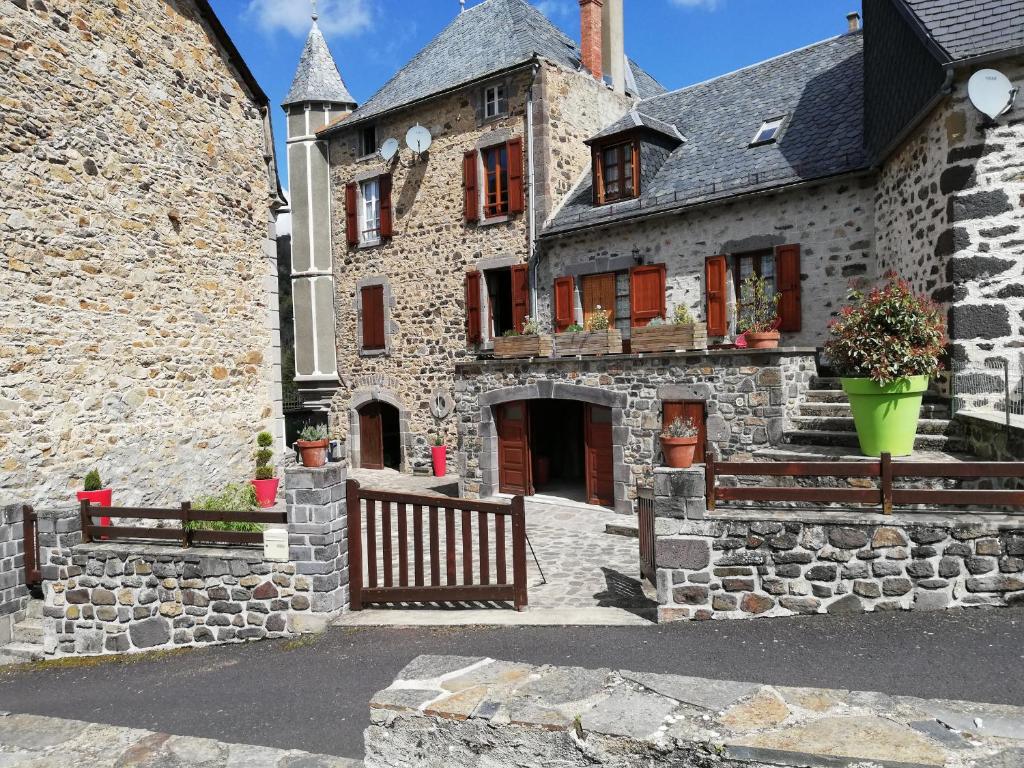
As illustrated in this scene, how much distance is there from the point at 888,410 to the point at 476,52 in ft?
42.0

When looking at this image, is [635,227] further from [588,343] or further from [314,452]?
[314,452]

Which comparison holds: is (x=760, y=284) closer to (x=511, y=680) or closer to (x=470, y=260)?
(x=470, y=260)

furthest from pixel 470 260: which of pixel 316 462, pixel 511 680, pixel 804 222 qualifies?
pixel 511 680

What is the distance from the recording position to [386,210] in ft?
55.2

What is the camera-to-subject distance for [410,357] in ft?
54.6

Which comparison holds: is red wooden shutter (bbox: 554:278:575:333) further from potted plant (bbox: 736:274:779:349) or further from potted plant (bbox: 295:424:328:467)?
potted plant (bbox: 295:424:328:467)

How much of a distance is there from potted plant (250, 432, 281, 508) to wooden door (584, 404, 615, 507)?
194 inches

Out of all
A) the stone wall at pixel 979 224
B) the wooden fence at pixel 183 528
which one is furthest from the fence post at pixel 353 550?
the stone wall at pixel 979 224

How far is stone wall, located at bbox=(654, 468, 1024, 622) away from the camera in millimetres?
5066

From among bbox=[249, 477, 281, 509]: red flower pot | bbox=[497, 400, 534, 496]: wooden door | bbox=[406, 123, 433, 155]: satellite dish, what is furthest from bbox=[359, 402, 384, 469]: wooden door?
bbox=[249, 477, 281, 509]: red flower pot

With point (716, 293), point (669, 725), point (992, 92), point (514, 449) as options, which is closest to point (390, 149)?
point (514, 449)

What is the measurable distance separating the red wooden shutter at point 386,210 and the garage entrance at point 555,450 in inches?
225

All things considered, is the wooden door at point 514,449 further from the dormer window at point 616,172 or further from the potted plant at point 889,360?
the potted plant at point 889,360

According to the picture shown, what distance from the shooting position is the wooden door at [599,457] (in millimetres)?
11625
